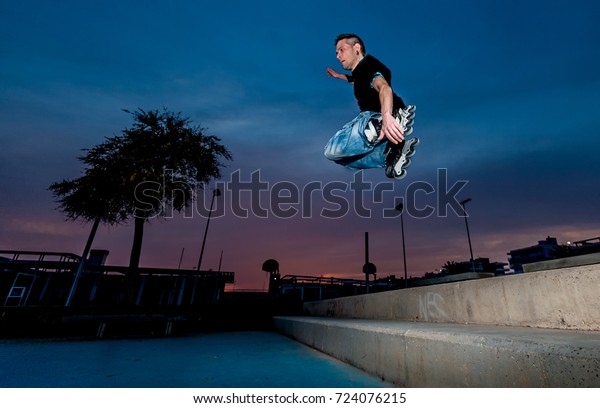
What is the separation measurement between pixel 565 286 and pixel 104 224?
1593 centimetres

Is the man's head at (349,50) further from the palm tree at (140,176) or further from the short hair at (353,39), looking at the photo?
the palm tree at (140,176)

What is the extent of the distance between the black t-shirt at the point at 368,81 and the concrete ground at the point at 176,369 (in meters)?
4.16

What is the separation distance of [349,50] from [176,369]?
19.0 feet

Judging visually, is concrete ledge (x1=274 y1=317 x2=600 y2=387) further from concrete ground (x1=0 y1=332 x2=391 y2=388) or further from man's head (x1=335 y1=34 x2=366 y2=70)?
man's head (x1=335 y1=34 x2=366 y2=70)

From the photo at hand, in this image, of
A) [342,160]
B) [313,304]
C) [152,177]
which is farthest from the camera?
[152,177]

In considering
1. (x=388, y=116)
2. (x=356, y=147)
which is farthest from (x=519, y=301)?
(x=356, y=147)

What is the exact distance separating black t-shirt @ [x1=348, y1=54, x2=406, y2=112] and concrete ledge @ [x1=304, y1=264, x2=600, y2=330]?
3159 mm

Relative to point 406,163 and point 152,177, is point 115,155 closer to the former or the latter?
point 152,177

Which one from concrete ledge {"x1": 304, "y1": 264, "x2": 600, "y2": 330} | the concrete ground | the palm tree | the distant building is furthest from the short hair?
the distant building

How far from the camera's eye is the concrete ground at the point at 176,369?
2.76 metres

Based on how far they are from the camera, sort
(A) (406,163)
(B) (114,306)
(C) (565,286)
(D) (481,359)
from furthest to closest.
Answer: (B) (114,306), (A) (406,163), (C) (565,286), (D) (481,359)

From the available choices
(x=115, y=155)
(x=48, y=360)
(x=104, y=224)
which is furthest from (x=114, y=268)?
(x=48, y=360)

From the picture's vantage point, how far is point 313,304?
1034cm

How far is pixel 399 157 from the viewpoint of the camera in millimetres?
4992
